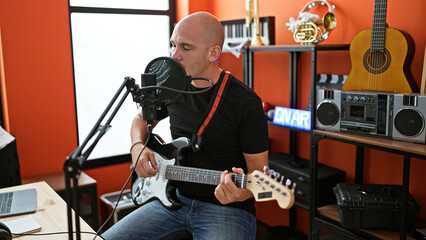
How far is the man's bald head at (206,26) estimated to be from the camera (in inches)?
72.5

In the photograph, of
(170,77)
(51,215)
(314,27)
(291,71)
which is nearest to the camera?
(170,77)

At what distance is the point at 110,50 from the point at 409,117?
257 centimetres

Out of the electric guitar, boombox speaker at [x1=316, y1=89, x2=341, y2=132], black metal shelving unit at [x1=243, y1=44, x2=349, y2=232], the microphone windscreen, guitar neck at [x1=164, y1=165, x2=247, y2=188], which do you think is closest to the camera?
the microphone windscreen

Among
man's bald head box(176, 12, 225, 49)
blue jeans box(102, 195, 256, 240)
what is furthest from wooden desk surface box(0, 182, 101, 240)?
man's bald head box(176, 12, 225, 49)

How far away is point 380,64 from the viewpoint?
2.29 m

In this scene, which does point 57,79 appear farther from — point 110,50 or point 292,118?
point 292,118

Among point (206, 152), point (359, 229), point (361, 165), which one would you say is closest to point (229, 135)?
point (206, 152)

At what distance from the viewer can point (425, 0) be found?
2.28m

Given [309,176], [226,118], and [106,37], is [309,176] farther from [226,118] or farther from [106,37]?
[106,37]

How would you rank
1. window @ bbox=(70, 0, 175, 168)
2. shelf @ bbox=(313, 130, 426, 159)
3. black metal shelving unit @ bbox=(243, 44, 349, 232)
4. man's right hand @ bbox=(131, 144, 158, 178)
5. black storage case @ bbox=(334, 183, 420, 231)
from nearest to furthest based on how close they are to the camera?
man's right hand @ bbox=(131, 144, 158, 178) → shelf @ bbox=(313, 130, 426, 159) → black storage case @ bbox=(334, 183, 420, 231) → black metal shelving unit @ bbox=(243, 44, 349, 232) → window @ bbox=(70, 0, 175, 168)

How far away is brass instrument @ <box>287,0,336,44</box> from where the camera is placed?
2.65 metres

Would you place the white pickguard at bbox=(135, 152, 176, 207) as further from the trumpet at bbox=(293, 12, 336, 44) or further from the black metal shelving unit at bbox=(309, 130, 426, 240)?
the trumpet at bbox=(293, 12, 336, 44)

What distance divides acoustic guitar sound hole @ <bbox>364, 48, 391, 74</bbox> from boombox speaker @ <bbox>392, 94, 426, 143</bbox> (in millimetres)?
207

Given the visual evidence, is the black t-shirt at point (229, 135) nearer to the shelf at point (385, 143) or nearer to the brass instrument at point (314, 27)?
the shelf at point (385, 143)
